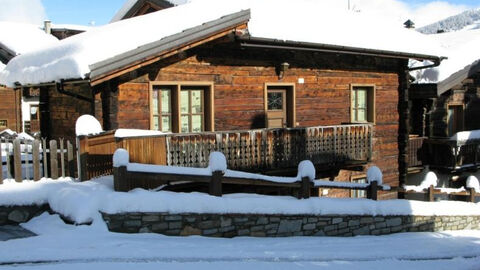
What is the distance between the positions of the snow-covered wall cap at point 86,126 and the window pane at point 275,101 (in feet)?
18.9

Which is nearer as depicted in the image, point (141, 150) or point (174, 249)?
point (174, 249)

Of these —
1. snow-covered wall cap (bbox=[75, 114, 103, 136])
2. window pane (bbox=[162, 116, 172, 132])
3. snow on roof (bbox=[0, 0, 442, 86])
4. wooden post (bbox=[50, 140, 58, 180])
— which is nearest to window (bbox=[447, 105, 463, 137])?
snow on roof (bbox=[0, 0, 442, 86])

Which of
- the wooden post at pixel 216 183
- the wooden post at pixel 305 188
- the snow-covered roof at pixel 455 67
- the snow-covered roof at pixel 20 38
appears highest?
the snow-covered roof at pixel 20 38

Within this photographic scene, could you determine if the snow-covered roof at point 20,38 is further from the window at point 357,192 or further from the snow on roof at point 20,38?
the window at point 357,192

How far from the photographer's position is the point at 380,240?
965 centimetres

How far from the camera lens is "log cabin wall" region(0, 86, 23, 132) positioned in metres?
29.4

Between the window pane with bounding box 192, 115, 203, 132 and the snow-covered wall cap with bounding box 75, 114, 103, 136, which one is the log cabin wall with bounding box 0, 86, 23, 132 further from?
the snow-covered wall cap with bounding box 75, 114, 103, 136

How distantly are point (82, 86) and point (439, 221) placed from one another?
9.34m

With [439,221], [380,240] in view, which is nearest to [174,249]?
[380,240]

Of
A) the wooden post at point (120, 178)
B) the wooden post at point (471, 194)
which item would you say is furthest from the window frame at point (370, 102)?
the wooden post at point (120, 178)

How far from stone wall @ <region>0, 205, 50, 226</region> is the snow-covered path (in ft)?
0.77

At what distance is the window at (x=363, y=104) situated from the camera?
1554 cm

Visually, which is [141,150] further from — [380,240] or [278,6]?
[278,6]

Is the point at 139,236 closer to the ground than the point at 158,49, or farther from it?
closer to the ground
